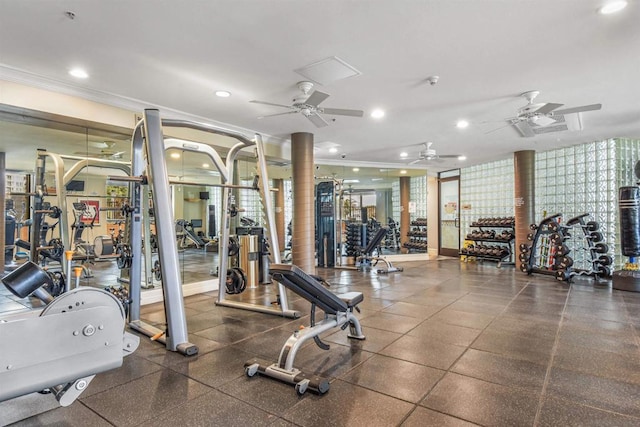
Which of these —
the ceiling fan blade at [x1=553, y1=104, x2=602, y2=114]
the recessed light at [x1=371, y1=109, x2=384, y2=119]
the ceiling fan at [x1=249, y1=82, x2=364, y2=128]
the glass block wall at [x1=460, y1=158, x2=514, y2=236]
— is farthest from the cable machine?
the glass block wall at [x1=460, y1=158, x2=514, y2=236]

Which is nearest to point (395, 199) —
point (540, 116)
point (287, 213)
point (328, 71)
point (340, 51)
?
point (287, 213)

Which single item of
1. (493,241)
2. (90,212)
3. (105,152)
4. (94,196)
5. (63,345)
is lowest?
(493,241)

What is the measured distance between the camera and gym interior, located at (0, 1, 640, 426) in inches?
78.5

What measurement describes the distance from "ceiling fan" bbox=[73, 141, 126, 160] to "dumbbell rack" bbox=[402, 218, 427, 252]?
24.7 ft

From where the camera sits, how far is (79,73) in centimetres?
365

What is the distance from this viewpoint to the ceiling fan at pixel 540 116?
4.12 m

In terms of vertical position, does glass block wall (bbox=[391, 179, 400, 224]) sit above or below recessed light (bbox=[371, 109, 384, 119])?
below

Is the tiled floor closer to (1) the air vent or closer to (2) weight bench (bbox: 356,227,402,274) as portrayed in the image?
(1) the air vent

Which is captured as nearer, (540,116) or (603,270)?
(540,116)

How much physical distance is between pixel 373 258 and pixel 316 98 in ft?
15.3

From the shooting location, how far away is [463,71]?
3703 millimetres

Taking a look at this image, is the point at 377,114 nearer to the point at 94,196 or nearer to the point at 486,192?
the point at 94,196

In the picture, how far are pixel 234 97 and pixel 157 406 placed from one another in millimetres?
3546

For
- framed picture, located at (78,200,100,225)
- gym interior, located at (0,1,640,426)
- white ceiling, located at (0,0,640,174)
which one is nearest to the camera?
gym interior, located at (0,1,640,426)
